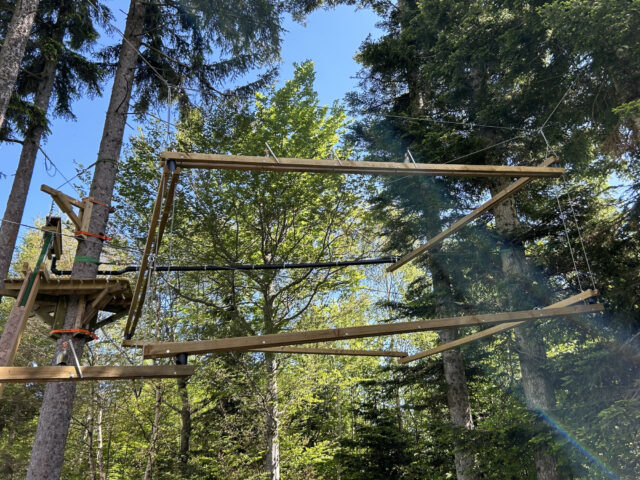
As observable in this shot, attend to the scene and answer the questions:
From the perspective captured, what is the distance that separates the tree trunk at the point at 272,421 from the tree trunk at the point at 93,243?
388 cm

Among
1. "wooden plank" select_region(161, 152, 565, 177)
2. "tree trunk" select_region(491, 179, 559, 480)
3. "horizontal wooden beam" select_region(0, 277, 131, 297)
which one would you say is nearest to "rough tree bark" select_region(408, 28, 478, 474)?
"tree trunk" select_region(491, 179, 559, 480)

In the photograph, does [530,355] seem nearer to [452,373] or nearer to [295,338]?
[452,373]

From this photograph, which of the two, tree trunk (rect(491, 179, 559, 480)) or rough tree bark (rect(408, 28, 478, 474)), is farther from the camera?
rough tree bark (rect(408, 28, 478, 474))

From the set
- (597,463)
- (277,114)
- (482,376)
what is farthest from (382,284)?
(597,463)

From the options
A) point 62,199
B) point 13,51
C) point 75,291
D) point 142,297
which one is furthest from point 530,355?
point 13,51

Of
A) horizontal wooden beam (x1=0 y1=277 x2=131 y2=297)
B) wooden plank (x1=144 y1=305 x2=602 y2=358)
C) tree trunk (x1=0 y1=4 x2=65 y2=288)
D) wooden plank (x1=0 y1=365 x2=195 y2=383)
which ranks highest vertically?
tree trunk (x1=0 y1=4 x2=65 y2=288)

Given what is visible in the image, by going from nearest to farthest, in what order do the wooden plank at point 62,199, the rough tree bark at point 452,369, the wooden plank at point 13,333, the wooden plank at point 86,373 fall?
the wooden plank at point 86,373
the wooden plank at point 13,333
the wooden plank at point 62,199
the rough tree bark at point 452,369

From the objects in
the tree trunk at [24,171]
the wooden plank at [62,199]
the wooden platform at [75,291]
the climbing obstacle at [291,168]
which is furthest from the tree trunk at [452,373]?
the tree trunk at [24,171]

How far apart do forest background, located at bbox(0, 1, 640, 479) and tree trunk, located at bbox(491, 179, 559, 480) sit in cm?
3

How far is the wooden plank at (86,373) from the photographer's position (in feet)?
8.87

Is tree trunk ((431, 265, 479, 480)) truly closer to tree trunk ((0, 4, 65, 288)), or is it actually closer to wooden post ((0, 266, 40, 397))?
wooden post ((0, 266, 40, 397))

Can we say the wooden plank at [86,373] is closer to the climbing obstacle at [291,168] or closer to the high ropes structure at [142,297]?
the high ropes structure at [142,297]

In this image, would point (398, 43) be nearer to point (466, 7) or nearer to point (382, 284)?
point (466, 7)

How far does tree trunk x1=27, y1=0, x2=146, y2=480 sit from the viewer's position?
510 cm
